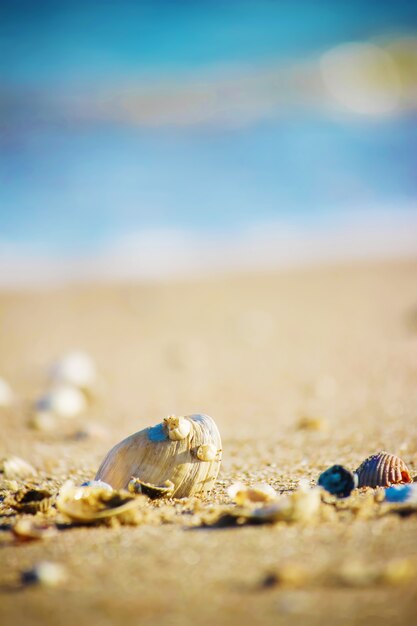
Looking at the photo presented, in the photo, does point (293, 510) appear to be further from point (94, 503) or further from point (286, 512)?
point (94, 503)

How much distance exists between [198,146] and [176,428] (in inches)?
683

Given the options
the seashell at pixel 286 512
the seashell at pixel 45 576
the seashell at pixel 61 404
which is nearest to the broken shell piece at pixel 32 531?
the seashell at pixel 45 576

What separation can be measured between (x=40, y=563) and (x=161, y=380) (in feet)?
14.7

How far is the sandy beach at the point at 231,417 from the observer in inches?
66.1

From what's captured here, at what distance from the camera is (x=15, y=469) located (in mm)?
3400

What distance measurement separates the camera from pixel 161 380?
21.0 ft

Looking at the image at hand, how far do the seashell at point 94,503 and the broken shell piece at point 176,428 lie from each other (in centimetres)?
35

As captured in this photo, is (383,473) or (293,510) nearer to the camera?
(293,510)

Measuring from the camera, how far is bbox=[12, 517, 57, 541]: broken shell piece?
2119 mm

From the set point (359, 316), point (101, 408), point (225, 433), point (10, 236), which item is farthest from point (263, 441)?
point (10, 236)

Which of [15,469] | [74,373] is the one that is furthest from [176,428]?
[74,373]

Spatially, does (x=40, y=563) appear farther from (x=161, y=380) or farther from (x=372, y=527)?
(x=161, y=380)

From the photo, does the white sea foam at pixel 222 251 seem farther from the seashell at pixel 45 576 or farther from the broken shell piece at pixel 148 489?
the seashell at pixel 45 576

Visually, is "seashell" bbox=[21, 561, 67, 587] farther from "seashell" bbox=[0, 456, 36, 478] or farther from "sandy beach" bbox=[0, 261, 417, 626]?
"seashell" bbox=[0, 456, 36, 478]
